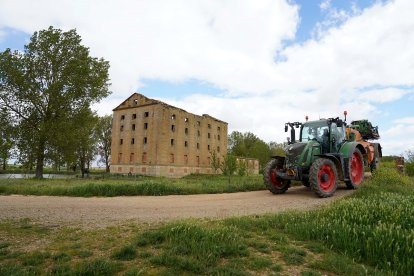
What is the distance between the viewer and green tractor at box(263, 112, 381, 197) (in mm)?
13578

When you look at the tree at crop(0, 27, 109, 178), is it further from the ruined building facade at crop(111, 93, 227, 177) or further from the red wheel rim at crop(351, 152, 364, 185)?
Result: the red wheel rim at crop(351, 152, 364, 185)

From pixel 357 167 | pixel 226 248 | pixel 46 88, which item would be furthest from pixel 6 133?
pixel 226 248

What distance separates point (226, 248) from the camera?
5.41 meters

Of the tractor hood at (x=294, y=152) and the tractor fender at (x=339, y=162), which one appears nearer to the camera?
the tractor hood at (x=294, y=152)

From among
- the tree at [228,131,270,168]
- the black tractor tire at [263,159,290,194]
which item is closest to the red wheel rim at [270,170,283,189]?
the black tractor tire at [263,159,290,194]

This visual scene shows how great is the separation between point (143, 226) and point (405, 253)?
5248 mm

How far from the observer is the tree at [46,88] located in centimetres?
3005

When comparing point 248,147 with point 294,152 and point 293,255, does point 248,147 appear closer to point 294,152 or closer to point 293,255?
point 294,152

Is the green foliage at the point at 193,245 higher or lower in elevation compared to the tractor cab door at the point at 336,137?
lower

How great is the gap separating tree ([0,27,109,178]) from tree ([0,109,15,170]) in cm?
65

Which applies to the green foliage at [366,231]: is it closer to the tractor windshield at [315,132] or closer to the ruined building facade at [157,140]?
the tractor windshield at [315,132]

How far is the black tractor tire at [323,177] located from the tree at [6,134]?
92.8 feet

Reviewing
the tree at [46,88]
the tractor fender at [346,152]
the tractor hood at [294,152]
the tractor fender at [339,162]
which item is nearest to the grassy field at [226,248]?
the tractor hood at [294,152]

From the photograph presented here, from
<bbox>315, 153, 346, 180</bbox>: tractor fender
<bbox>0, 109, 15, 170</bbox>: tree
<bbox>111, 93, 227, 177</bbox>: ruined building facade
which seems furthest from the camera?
<bbox>111, 93, 227, 177</bbox>: ruined building facade
